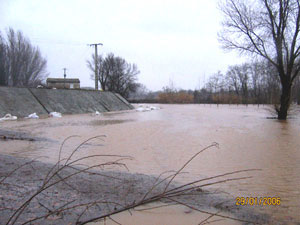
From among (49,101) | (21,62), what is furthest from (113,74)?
(49,101)

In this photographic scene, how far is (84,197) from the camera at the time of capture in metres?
3.05

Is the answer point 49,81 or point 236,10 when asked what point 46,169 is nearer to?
point 236,10

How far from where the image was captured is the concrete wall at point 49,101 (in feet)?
49.8

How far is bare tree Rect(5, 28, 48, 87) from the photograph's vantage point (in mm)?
39344

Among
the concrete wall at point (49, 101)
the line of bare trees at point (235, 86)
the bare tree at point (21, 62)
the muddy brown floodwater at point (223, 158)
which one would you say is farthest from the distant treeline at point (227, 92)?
the muddy brown floodwater at point (223, 158)

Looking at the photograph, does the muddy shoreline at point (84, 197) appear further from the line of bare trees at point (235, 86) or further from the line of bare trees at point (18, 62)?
the line of bare trees at point (235, 86)

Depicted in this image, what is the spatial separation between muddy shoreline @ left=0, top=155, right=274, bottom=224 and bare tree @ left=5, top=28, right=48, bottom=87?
131 ft

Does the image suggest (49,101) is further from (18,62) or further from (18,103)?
(18,62)

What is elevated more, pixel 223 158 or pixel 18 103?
pixel 18 103

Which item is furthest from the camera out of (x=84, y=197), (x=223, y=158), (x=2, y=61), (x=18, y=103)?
(x=2, y=61)

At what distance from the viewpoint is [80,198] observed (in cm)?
302

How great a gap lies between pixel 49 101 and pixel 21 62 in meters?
25.9
